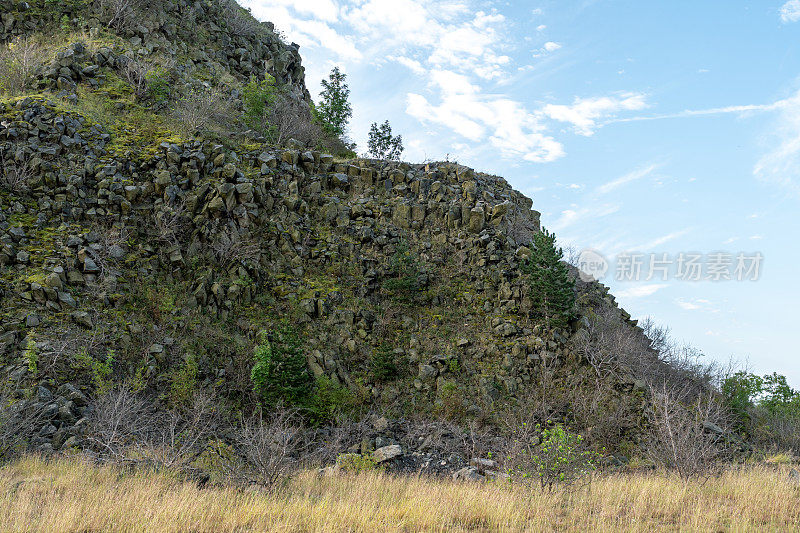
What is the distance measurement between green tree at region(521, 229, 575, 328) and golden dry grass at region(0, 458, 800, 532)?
11614 mm

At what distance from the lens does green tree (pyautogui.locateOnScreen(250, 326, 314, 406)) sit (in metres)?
17.8

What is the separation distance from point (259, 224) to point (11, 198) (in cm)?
1029

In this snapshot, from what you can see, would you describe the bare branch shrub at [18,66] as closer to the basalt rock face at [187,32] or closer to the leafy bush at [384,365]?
the basalt rock face at [187,32]

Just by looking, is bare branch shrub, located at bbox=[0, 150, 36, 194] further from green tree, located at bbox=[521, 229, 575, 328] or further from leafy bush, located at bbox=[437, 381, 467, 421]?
green tree, located at bbox=[521, 229, 575, 328]

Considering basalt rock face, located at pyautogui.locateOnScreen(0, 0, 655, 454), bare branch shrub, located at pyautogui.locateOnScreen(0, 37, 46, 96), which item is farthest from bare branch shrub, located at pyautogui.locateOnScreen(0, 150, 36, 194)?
bare branch shrub, located at pyautogui.locateOnScreen(0, 37, 46, 96)

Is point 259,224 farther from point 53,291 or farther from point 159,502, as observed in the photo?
point 159,502

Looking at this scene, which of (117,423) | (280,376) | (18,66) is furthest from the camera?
(18,66)

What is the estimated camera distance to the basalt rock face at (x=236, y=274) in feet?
56.5

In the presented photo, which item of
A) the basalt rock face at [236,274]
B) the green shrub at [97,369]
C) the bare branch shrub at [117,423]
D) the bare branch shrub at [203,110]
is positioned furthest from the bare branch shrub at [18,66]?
the bare branch shrub at [117,423]

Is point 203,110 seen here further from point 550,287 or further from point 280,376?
point 550,287

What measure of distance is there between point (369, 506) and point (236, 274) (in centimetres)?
1549

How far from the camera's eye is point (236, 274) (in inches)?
861

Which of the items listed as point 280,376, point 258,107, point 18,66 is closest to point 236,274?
point 280,376

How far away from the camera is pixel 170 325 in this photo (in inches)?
750
